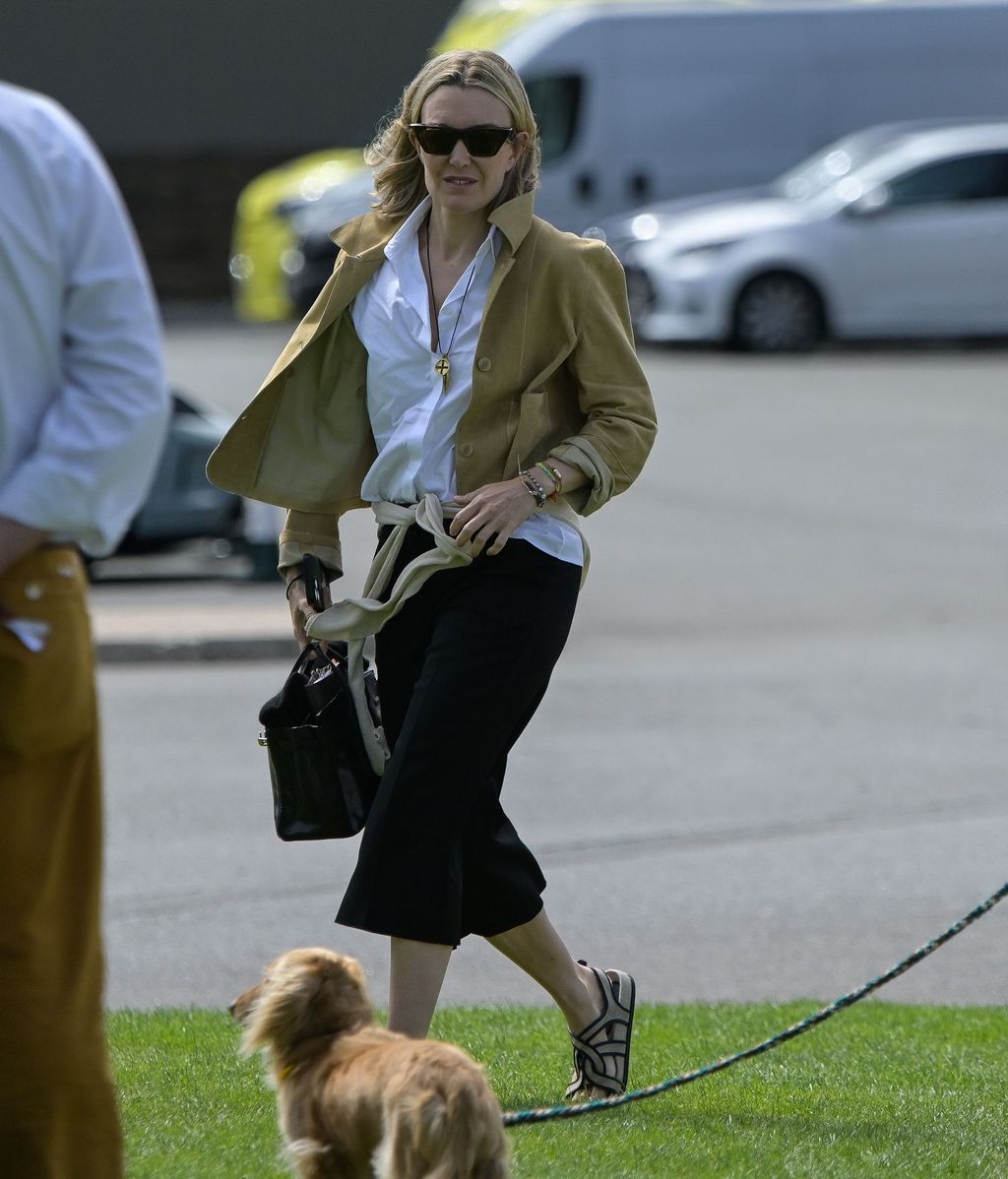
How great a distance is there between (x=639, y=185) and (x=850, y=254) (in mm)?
2958

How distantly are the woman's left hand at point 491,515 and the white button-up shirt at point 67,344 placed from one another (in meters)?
Result: 1.16

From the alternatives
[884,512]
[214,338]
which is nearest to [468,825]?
[884,512]

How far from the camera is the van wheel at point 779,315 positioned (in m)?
19.5

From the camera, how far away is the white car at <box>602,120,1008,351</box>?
62.8 feet

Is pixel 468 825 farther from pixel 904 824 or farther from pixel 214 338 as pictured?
pixel 214 338

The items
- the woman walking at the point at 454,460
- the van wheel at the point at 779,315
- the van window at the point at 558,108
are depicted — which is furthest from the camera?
the van window at the point at 558,108

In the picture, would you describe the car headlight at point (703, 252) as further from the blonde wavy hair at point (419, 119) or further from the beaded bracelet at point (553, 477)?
the beaded bracelet at point (553, 477)

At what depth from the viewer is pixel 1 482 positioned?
254 cm

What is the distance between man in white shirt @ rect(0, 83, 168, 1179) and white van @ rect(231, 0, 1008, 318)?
18241mm

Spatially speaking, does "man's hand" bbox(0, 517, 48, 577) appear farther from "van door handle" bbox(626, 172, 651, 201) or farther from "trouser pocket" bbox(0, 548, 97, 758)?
"van door handle" bbox(626, 172, 651, 201)

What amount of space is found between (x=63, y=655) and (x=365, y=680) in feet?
4.59

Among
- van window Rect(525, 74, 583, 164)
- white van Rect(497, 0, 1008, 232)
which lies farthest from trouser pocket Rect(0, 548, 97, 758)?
van window Rect(525, 74, 583, 164)

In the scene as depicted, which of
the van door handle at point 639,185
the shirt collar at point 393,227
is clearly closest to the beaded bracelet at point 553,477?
the shirt collar at point 393,227

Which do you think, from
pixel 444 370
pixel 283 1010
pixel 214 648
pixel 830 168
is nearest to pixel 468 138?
pixel 444 370
